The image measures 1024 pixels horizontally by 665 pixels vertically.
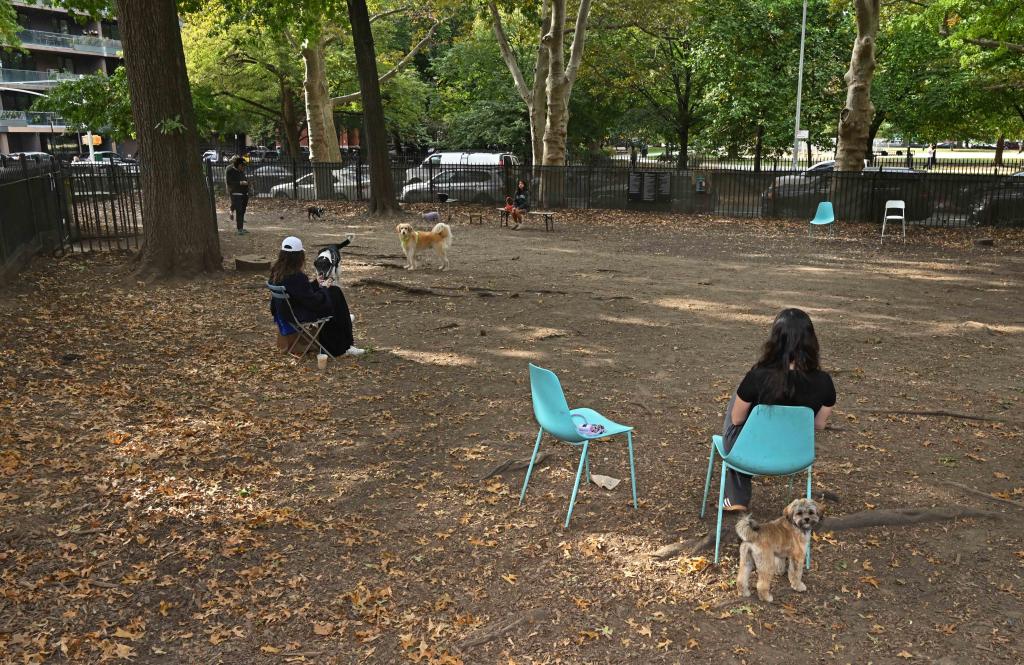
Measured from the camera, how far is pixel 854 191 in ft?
A: 71.7

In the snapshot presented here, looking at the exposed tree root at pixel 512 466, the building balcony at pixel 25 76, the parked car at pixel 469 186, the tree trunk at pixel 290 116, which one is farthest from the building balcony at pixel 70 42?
the exposed tree root at pixel 512 466

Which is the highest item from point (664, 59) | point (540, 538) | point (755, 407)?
point (664, 59)

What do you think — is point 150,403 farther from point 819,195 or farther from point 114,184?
point 819,195

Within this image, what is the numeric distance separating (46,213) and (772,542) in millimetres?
14564

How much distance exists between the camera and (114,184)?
51.2ft

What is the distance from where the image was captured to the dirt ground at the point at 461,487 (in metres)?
3.98

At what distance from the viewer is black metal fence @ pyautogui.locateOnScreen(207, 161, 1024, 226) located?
68.1ft

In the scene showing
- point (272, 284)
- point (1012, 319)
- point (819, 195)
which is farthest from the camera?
point (819, 195)

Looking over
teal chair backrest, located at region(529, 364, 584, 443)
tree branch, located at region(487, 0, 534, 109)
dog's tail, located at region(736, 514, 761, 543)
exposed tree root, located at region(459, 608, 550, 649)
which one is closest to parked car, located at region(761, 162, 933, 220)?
tree branch, located at region(487, 0, 534, 109)

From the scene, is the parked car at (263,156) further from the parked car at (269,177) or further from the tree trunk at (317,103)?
the tree trunk at (317,103)

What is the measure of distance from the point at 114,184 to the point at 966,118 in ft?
108

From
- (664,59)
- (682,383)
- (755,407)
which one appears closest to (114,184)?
(682,383)

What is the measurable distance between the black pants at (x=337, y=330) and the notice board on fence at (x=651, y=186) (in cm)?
1766

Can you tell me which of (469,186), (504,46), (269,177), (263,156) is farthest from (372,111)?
(263,156)
